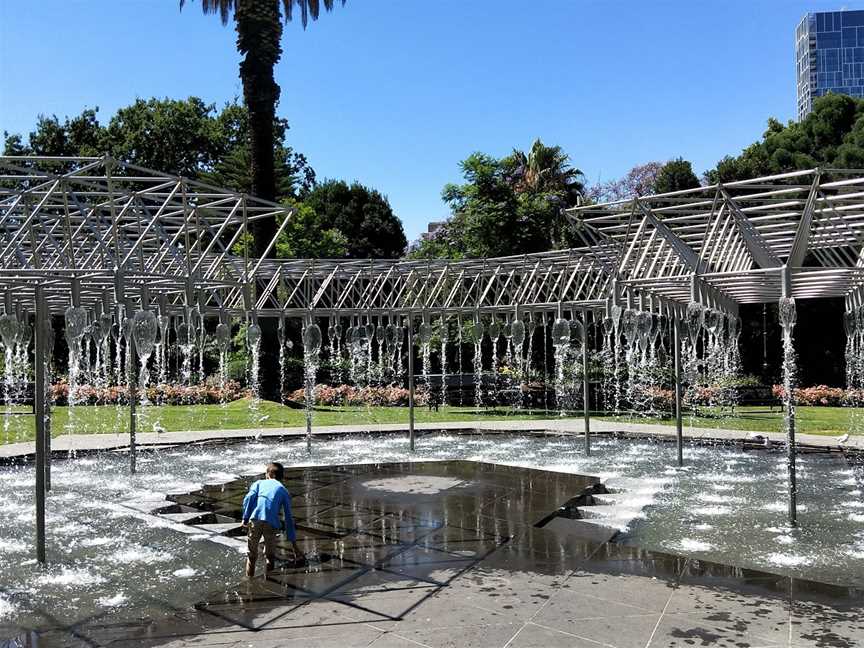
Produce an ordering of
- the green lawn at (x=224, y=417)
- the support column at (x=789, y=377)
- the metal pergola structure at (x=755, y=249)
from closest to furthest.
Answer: the support column at (x=789, y=377) → the metal pergola structure at (x=755, y=249) → the green lawn at (x=224, y=417)

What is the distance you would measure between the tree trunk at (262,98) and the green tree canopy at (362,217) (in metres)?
24.0

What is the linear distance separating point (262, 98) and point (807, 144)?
28.9 metres

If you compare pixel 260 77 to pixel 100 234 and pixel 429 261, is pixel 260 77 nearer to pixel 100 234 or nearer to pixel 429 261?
pixel 429 261

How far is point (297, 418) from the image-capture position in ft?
87.8

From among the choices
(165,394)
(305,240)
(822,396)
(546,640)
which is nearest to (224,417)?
(165,394)

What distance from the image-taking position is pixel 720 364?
31688 millimetres

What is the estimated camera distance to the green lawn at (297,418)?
2377 cm

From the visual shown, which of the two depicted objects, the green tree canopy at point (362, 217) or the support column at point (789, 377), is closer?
A: the support column at point (789, 377)

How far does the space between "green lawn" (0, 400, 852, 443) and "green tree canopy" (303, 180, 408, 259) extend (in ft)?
85.6

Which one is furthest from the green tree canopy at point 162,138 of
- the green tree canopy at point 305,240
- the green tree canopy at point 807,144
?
the green tree canopy at point 807,144

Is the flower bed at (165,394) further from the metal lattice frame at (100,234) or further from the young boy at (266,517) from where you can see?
the young boy at (266,517)

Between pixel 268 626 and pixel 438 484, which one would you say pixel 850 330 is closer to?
pixel 438 484

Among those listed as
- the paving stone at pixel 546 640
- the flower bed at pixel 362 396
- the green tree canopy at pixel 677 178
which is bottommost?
the paving stone at pixel 546 640

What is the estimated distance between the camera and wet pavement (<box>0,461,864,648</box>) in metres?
6.46
